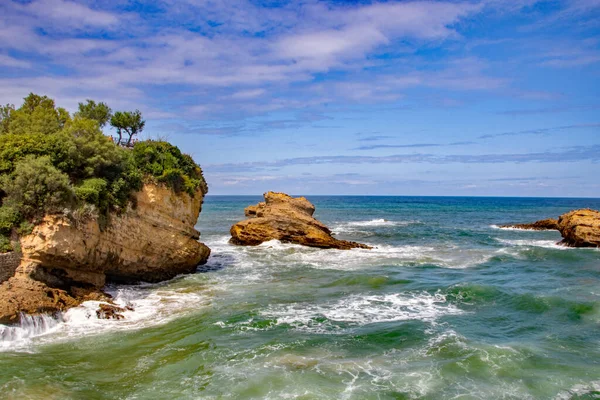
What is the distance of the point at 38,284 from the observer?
52.3ft

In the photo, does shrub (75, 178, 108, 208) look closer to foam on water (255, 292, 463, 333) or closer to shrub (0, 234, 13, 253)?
shrub (0, 234, 13, 253)

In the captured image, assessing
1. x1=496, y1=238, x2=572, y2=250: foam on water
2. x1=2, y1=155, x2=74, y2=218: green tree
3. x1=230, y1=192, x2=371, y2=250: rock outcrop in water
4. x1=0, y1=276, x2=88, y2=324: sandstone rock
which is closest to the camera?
x1=0, y1=276, x2=88, y2=324: sandstone rock

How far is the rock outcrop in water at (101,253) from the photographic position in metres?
15.6

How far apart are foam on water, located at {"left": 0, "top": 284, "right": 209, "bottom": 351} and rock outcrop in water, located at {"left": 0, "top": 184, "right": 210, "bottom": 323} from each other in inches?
17.2

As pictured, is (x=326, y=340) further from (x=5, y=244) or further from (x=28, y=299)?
(x=5, y=244)

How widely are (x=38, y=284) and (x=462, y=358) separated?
1456cm

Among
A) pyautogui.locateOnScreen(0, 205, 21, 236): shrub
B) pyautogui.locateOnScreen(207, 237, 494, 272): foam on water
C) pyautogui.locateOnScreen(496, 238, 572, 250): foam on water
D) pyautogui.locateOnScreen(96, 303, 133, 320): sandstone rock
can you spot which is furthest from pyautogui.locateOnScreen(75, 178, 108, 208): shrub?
pyautogui.locateOnScreen(496, 238, 572, 250): foam on water

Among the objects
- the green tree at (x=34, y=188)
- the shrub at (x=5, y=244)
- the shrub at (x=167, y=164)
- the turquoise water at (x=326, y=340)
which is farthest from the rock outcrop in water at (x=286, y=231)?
the shrub at (x=5, y=244)

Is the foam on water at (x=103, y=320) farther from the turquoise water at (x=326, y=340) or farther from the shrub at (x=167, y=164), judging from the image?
the shrub at (x=167, y=164)

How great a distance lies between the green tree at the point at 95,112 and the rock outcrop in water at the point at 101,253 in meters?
9.99

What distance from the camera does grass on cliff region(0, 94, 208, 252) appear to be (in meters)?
16.6

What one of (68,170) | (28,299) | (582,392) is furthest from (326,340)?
(68,170)

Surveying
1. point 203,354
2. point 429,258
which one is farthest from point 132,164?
point 429,258

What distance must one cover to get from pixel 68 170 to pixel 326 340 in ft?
43.0
